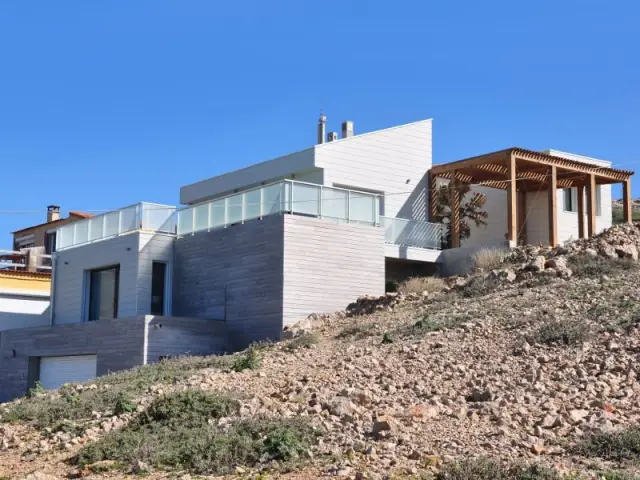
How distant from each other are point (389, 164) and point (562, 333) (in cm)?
1478

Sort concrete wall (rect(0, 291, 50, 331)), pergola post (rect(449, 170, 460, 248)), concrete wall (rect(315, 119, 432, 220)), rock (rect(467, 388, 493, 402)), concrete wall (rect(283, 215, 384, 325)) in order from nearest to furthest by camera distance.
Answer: rock (rect(467, 388, 493, 402)) < concrete wall (rect(283, 215, 384, 325)) < concrete wall (rect(315, 119, 432, 220)) < pergola post (rect(449, 170, 460, 248)) < concrete wall (rect(0, 291, 50, 331))

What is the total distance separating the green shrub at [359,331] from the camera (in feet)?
53.9

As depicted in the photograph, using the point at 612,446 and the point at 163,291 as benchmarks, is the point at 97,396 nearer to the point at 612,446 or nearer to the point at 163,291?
the point at 612,446

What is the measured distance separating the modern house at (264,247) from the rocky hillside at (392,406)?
11.6 feet

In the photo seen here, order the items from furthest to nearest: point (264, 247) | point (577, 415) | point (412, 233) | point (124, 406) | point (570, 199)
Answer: point (570, 199) < point (412, 233) < point (264, 247) < point (124, 406) < point (577, 415)

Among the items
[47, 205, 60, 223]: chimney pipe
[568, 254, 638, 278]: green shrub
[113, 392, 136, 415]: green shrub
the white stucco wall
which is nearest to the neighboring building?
[47, 205, 60, 223]: chimney pipe

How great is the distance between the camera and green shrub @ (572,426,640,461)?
26.9 ft

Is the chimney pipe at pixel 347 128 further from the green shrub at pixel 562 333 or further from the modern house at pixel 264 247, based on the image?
the green shrub at pixel 562 333

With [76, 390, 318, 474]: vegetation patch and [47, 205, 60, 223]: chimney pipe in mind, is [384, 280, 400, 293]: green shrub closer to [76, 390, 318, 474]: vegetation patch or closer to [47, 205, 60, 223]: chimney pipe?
[76, 390, 318, 474]: vegetation patch

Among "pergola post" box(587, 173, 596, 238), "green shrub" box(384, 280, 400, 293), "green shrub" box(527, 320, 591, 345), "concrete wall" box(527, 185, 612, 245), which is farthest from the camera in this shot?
"concrete wall" box(527, 185, 612, 245)

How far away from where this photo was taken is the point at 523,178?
2534cm

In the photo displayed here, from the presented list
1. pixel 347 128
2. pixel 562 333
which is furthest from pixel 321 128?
pixel 562 333

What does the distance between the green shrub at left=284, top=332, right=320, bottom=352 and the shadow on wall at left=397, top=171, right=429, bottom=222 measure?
415 inches

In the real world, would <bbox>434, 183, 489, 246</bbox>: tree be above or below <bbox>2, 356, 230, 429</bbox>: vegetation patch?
above
